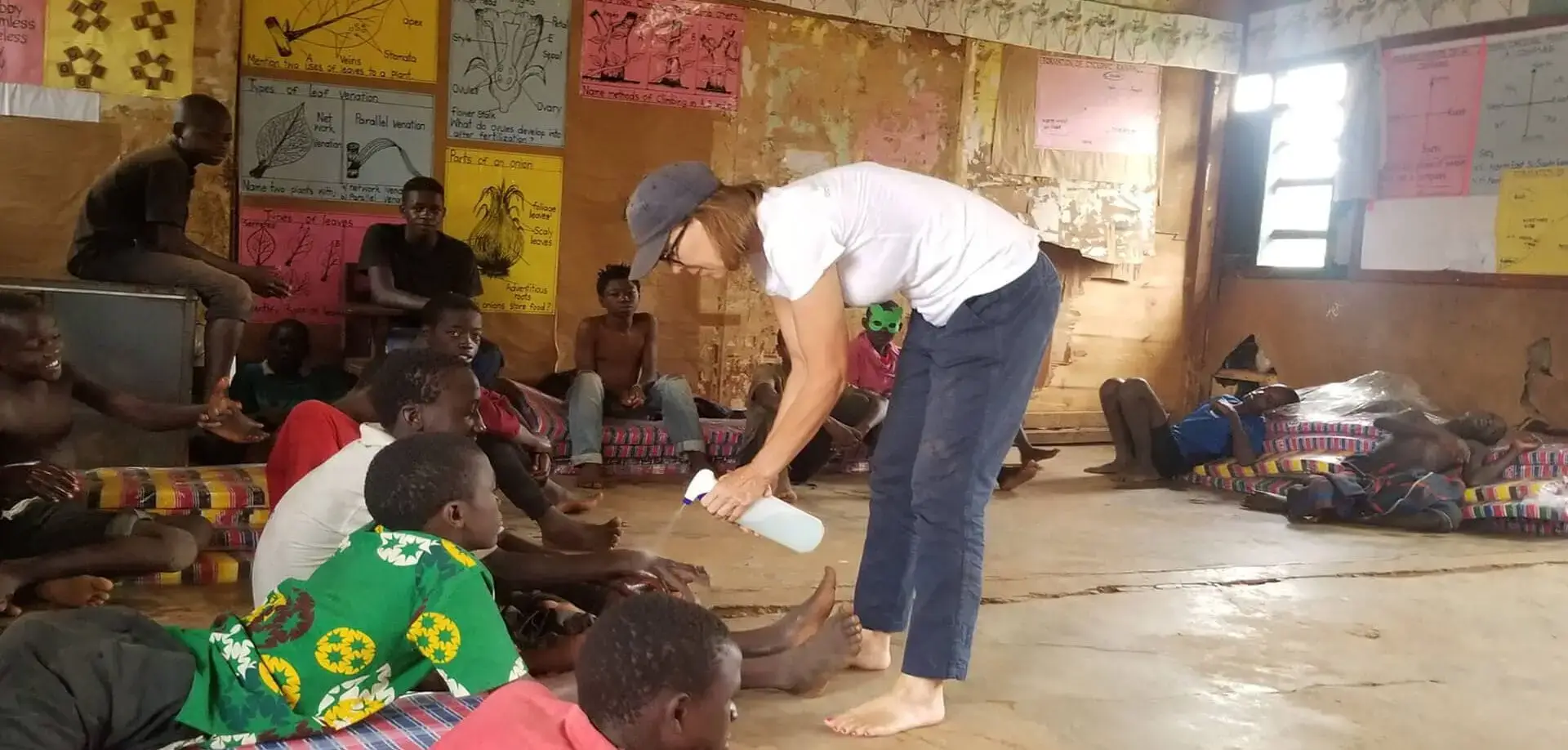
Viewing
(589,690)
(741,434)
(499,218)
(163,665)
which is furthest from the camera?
(499,218)

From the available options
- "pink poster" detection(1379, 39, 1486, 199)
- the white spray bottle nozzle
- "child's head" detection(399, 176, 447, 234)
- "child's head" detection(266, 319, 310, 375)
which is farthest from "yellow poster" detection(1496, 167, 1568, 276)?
"child's head" detection(266, 319, 310, 375)

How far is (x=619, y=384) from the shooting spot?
5121mm

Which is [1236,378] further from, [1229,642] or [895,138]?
[1229,642]

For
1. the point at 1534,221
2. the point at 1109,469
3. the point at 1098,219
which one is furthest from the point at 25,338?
the point at 1534,221

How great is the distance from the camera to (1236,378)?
686 centimetres

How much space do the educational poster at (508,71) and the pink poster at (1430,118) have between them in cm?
425

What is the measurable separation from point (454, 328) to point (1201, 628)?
2523 mm

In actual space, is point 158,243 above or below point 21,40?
below

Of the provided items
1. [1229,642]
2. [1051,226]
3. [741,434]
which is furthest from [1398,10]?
[1229,642]

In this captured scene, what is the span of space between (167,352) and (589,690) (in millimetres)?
3112

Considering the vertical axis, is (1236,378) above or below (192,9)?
below

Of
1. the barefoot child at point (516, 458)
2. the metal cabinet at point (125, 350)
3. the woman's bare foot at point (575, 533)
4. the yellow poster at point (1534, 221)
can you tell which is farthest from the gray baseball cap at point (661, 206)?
the yellow poster at point (1534, 221)

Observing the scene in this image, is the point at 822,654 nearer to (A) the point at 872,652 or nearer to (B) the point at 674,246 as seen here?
A: (A) the point at 872,652

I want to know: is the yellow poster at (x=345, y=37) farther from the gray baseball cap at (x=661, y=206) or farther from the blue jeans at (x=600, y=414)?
the gray baseball cap at (x=661, y=206)
